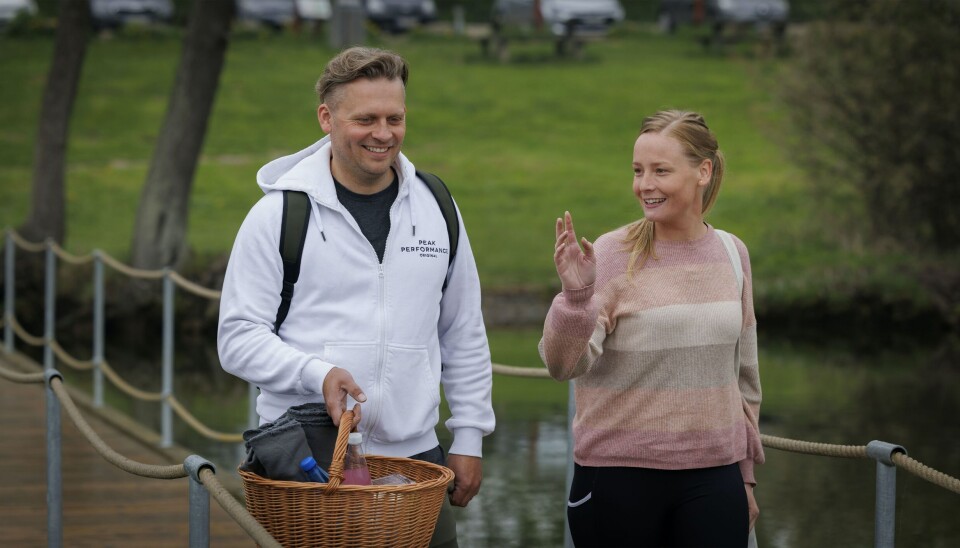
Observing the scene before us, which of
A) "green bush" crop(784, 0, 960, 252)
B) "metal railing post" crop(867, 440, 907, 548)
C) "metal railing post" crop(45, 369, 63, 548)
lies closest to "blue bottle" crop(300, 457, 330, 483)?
"metal railing post" crop(867, 440, 907, 548)

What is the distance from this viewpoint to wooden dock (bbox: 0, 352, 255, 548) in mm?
6648

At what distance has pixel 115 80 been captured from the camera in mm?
34500

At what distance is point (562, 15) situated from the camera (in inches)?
1566

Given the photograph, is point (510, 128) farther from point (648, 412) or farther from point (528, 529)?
point (648, 412)

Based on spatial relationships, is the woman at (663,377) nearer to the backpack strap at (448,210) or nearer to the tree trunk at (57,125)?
the backpack strap at (448,210)

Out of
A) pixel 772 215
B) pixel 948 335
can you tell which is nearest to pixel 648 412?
pixel 948 335

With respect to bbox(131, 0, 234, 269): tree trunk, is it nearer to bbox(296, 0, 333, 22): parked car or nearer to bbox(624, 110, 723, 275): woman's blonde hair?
bbox(624, 110, 723, 275): woman's blonde hair

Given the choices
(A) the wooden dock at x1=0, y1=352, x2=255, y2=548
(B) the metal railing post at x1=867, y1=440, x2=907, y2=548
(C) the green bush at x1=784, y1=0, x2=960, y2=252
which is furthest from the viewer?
(C) the green bush at x1=784, y1=0, x2=960, y2=252

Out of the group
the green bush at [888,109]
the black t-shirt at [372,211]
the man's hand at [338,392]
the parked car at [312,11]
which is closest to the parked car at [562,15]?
the parked car at [312,11]

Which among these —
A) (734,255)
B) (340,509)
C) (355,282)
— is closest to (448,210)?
(355,282)

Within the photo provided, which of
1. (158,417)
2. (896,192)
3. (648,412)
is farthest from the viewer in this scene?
(896,192)

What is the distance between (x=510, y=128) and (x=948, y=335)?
15864 millimetres

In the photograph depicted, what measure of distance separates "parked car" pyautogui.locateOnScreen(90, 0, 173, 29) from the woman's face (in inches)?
1425

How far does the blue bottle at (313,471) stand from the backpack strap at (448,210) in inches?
25.0
